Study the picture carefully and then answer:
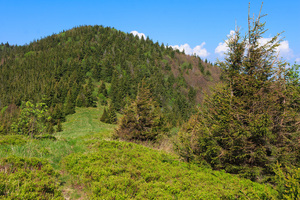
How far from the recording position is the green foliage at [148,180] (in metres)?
4.83

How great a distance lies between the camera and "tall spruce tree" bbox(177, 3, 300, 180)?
6.47 metres

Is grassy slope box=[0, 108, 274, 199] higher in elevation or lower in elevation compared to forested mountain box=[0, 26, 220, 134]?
lower

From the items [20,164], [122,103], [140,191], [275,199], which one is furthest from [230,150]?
[122,103]

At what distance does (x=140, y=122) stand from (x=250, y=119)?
9.76 m

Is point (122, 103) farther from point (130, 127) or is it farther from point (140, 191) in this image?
point (140, 191)

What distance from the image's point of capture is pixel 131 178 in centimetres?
580

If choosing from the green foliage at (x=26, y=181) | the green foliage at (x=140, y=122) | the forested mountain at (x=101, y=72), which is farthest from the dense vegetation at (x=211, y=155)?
the forested mountain at (x=101, y=72)

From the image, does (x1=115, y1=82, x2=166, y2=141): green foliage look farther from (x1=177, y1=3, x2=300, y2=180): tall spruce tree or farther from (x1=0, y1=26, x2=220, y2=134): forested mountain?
(x1=0, y1=26, x2=220, y2=134): forested mountain

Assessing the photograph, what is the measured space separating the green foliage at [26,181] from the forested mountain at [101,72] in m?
46.7

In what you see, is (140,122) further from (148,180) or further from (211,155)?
(148,180)

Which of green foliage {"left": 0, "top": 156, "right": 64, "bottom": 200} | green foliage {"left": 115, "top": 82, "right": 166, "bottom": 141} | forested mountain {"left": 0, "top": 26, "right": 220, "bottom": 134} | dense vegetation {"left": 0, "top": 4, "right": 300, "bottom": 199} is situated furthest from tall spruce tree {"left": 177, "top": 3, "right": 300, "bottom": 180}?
forested mountain {"left": 0, "top": 26, "right": 220, "bottom": 134}

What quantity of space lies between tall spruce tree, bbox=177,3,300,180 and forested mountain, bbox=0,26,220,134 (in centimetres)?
4745

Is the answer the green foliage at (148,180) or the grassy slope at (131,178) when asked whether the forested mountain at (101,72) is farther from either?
the green foliage at (148,180)

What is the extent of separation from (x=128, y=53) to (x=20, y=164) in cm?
10042
